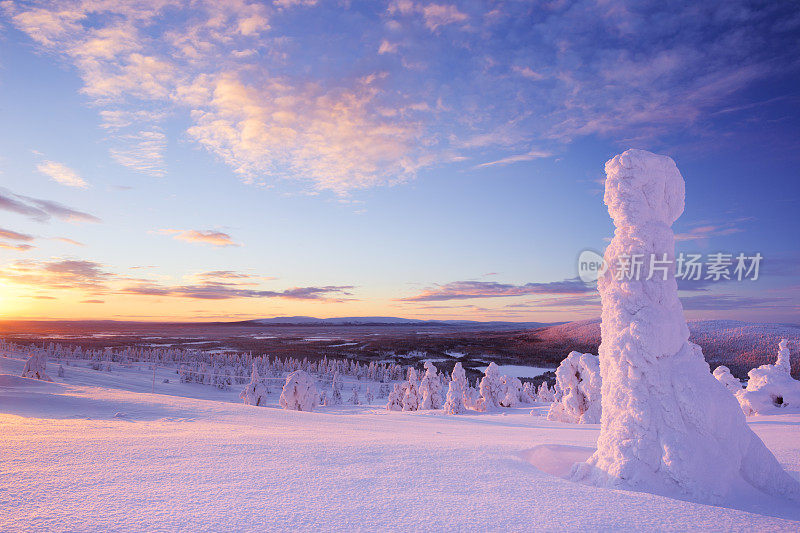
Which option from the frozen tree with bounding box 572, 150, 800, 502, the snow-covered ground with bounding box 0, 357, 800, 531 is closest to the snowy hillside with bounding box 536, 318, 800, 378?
the frozen tree with bounding box 572, 150, 800, 502

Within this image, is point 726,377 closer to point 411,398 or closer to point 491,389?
point 491,389

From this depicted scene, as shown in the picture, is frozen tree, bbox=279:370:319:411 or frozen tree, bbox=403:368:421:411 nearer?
frozen tree, bbox=279:370:319:411

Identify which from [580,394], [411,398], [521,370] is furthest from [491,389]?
[521,370]

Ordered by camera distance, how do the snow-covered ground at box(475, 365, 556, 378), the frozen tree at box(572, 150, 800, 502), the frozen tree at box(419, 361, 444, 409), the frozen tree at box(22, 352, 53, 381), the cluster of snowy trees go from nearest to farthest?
the frozen tree at box(572, 150, 800, 502) < the frozen tree at box(22, 352, 53, 381) < the cluster of snowy trees < the frozen tree at box(419, 361, 444, 409) < the snow-covered ground at box(475, 365, 556, 378)

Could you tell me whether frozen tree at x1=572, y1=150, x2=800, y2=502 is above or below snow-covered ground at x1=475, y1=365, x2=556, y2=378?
above

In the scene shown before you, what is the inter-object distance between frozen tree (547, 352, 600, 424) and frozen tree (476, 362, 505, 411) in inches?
310

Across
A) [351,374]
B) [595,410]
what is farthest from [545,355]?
[595,410]

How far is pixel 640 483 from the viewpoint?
4609 mm

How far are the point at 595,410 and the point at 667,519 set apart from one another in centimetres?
1275

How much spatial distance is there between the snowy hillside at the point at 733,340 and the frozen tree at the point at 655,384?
49.2 meters

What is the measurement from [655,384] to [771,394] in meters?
14.5

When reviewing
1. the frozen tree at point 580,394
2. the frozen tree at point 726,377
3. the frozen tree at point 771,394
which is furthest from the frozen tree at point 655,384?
the frozen tree at point 726,377

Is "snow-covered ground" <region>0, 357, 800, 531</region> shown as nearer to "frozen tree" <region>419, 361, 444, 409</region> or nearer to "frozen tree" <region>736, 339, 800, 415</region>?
"frozen tree" <region>736, 339, 800, 415</region>

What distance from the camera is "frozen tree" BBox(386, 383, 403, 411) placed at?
86.2 ft
